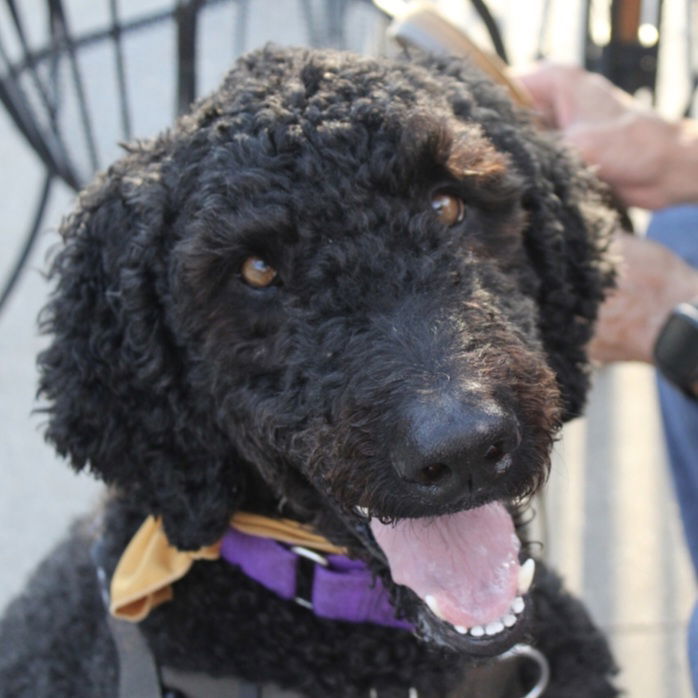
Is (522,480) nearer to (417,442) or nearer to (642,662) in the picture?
(417,442)

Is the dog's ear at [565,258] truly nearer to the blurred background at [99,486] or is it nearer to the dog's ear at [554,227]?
the dog's ear at [554,227]

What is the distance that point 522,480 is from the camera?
5.65ft

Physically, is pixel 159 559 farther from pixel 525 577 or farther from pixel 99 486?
pixel 99 486

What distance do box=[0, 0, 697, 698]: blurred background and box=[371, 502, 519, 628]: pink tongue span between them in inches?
50.6

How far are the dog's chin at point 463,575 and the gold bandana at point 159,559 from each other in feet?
0.71

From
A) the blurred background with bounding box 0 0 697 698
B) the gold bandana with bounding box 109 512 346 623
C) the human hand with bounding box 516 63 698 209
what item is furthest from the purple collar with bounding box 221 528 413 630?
the human hand with bounding box 516 63 698 209

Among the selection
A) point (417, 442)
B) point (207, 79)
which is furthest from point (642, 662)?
point (207, 79)

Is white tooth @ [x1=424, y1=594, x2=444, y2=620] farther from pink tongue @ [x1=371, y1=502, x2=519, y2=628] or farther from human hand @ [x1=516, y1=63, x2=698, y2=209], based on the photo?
human hand @ [x1=516, y1=63, x2=698, y2=209]

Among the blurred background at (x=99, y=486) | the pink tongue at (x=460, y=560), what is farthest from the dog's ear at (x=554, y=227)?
the blurred background at (x=99, y=486)

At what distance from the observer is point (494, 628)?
6.01 ft

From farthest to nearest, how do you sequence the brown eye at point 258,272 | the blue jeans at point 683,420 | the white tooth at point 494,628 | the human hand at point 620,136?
the human hand at point 620,136 → the blue jeans at point 683,420 → the brown eye at point 258,272 → the white tooth at point 494,628

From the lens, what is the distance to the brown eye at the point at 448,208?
1950 mm

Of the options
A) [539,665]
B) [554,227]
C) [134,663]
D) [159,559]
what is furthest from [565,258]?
[134,663]

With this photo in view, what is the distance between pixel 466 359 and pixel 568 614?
0.94 m
